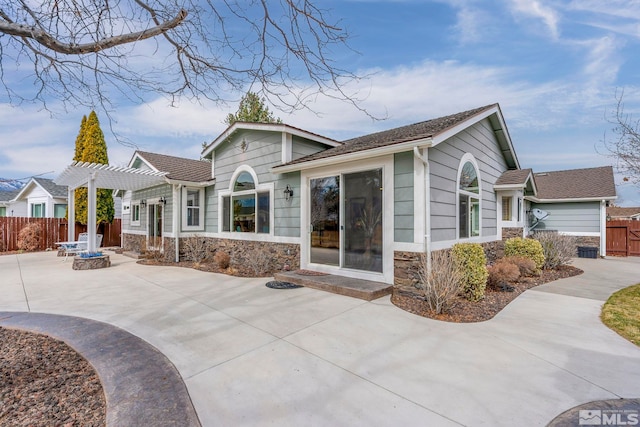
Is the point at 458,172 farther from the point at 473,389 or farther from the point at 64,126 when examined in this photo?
the point at 64,126

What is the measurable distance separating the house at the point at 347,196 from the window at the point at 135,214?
193cm

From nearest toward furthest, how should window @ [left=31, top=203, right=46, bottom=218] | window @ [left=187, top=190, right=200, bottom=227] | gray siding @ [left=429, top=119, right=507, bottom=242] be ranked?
gray siding @ [left=429, top=119, right=507, bottom=242]
window @ [left=187, top=190, right=200, bottom=227]
window @ [left=31, top=203, right=46, bottom=218]

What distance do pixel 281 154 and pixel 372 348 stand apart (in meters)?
6.20

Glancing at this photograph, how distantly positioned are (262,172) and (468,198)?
5.97m

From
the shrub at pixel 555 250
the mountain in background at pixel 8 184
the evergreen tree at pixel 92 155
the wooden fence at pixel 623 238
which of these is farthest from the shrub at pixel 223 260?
the wooden fence at pixel 623 238

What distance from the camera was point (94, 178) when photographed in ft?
31.0

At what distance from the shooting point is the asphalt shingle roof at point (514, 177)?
9.39 meters

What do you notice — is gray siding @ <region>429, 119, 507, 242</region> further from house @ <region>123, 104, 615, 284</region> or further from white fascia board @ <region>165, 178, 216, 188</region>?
white fascia board @ <region>165, 178, 216, 188</region>

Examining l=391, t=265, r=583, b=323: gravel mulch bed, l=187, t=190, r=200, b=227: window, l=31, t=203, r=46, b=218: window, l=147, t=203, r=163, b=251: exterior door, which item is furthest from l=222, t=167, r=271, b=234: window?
l=31, t=203, r=46, b=218: window

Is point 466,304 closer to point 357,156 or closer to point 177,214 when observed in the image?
point 357,156

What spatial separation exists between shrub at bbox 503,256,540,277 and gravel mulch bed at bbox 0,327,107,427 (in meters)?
8.92

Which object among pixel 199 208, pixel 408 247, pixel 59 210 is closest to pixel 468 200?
pixel 408 247

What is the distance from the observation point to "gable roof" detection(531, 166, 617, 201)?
13.7 metres

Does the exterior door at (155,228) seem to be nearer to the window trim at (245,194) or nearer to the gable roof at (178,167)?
the gable roof at (178,167)
